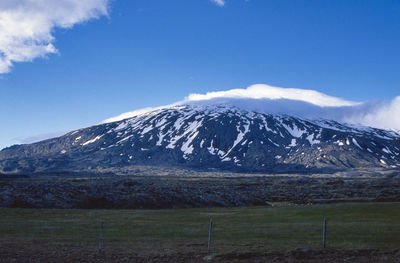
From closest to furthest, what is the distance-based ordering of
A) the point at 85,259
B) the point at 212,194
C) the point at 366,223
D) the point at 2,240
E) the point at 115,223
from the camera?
1. the point at 85,259
2. the point at 2,240
3. the point at 366,223
4. the point at 115,223
5. the point at 212,194

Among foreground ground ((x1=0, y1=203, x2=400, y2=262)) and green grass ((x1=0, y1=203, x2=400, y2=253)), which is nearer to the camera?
foreground ground ((x1=0, y1=203, x2=400, y2=262))

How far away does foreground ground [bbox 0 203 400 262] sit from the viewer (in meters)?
18.8

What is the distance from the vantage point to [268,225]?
31438 mm

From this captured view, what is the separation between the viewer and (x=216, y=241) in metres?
24.0

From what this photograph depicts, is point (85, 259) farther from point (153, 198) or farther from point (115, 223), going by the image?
point (153, 198)

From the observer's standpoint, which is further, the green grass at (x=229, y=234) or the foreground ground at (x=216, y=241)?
the green grass at (x=229, y=234)

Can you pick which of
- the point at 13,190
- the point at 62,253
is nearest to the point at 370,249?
the point at 62,253

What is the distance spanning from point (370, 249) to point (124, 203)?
44.8 meters

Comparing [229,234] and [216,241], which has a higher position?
[216,241]

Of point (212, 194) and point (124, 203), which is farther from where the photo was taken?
point (212, 194)

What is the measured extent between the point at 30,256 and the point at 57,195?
4283 cm

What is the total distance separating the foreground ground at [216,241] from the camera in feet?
61.7

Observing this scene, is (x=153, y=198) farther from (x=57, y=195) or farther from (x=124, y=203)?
(x=57, y=195)

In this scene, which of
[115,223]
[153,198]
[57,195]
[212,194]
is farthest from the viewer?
[212,194]
